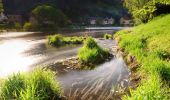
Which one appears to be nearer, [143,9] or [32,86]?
[32,86]

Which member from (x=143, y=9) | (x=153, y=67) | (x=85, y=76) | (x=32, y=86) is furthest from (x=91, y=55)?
(x=143, y=9)

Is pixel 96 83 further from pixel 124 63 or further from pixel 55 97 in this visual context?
pixel 124 63

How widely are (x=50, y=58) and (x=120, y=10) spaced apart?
11539 centimetres

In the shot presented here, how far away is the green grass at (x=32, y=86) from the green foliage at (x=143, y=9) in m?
29.7


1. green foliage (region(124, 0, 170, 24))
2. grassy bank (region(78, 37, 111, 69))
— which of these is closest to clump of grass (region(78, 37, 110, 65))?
grassy bank (region(78, 37, 111, 69))

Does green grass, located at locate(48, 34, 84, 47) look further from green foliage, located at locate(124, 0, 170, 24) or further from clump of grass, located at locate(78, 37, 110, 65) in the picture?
clump of grass, located at locate(78, 37, 110, 65)

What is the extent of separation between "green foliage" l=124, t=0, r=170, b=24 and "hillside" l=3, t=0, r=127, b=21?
175 ft

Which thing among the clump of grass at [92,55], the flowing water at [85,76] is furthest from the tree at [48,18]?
the clump of grass at [92,55]

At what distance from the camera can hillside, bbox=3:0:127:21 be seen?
12562 cm

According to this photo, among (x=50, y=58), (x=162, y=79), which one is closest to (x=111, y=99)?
(x=162, y=79)

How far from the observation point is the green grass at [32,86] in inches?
664

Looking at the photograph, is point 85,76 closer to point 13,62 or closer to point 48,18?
point 13,62

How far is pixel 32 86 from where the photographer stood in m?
16.0

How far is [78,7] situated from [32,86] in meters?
122
